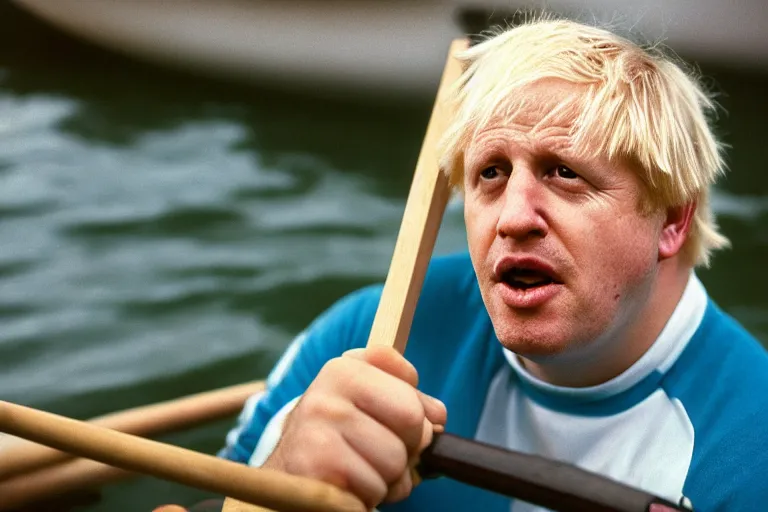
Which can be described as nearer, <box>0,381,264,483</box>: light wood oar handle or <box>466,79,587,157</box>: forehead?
<box>466,79,587,157</box>: forehead

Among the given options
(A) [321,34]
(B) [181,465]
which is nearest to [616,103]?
(B) [181,465]

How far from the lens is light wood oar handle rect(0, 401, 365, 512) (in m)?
0.68

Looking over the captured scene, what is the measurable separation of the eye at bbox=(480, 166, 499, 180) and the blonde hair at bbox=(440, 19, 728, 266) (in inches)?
1.3

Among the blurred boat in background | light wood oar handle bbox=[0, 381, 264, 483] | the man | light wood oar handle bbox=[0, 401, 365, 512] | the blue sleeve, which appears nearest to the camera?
light wood oar handle bbox=[0, 401, 365, 512]

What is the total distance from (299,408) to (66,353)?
1185mm

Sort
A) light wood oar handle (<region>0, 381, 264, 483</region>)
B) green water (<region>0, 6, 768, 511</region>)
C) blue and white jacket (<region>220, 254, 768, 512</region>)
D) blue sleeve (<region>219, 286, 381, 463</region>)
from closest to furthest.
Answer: blue and white jacket (<region>220, 254, 768, 512</region>)
blue sleeve (<region>219, 286, 381, 463</region>)
light wood oar handle (<region>0, 381, 264, 483</region>)
green water (<region>0, 6, 768, 511</region>)

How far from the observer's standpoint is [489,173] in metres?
0.90

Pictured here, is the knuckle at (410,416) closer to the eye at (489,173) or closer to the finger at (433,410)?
the finger at (433,410)

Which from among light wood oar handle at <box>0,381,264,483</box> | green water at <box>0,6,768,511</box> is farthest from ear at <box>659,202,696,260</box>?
green water at <box>0,6,768,511</box>

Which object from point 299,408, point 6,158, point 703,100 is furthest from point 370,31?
point 299,408

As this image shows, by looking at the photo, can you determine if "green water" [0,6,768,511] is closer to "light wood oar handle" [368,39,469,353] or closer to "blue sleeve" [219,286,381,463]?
"blue sleeve" [219,286,381,463]

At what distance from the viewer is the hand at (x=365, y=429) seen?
29.6 inches

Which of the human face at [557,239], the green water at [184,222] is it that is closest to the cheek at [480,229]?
the human face at [557,239]

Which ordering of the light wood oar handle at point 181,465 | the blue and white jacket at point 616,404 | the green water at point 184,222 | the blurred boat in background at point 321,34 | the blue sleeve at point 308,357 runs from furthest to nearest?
the blurred boat in background at point 321,34, the green water at point 184,222, the blue sleeve at point 308,357, the blue and white jacket at point 616,404, the light wood oar handle at point 181,465
